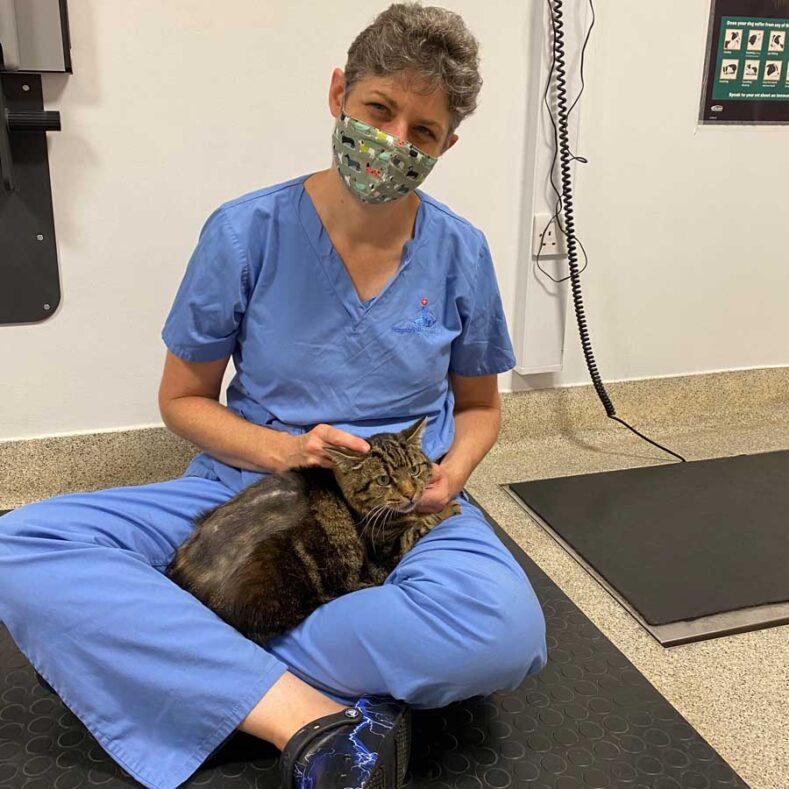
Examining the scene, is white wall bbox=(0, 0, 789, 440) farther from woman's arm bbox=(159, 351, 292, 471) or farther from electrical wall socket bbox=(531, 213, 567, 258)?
woman's arm bbox=(159, 351, 292, 471)

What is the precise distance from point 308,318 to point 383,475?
319 mm

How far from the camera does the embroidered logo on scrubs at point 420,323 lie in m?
1.41

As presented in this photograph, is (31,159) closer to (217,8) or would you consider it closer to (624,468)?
(217,8)

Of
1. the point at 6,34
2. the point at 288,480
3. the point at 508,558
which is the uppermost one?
the point at 6,34

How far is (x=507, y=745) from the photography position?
122 centimetres

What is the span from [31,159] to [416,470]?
118cm

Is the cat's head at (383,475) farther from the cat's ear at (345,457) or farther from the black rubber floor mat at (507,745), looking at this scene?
the black rubber floor mat at (507,745)

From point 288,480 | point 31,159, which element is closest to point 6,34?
Result: point 31,159

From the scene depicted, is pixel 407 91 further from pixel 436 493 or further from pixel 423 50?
pixel 436 493

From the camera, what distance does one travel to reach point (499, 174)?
2156 millimetres

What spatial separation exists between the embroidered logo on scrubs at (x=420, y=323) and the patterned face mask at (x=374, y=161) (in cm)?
21

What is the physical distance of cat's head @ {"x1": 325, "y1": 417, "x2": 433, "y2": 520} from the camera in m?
1.26

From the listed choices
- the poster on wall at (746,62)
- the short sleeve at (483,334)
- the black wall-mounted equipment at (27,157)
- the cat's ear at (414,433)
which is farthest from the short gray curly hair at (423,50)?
the poster on wall at (746,62)

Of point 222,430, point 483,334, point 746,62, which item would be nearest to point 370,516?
point 222,430
